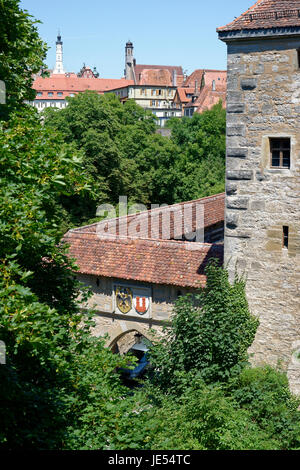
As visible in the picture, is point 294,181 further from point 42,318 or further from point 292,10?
point 42,318

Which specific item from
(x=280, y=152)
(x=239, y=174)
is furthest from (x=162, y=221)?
(x=280, y=152)

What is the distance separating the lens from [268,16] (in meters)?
13.4

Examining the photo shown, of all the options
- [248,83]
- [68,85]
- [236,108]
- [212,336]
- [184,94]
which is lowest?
[212,336]

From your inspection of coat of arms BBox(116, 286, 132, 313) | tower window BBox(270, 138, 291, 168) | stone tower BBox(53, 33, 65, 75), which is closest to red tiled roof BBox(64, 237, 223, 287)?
coat of arms BBox(116, 286, 132, 313)

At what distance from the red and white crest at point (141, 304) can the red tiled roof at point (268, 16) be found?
754 centimetres

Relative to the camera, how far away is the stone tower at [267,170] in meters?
13.3

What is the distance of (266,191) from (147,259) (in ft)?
16.0

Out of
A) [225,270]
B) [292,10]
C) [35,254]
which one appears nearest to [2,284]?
[35,254]

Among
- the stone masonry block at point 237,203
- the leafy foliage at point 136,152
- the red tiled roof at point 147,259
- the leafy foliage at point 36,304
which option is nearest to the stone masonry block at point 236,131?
the stone masonry block at point 237,203

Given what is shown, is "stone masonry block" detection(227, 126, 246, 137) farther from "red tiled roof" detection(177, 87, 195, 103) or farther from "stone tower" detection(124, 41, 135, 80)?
"stone tower" detection(124, 41, 135, 80)

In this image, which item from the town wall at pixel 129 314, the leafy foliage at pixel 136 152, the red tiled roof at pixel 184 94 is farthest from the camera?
the red tiled roof at pixel 184 94

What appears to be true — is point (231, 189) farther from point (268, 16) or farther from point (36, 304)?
point (36, 304)

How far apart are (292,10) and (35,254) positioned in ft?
26.0

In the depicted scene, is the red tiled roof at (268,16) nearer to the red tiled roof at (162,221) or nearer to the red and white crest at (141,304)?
the red tiled roof at (162,221)
